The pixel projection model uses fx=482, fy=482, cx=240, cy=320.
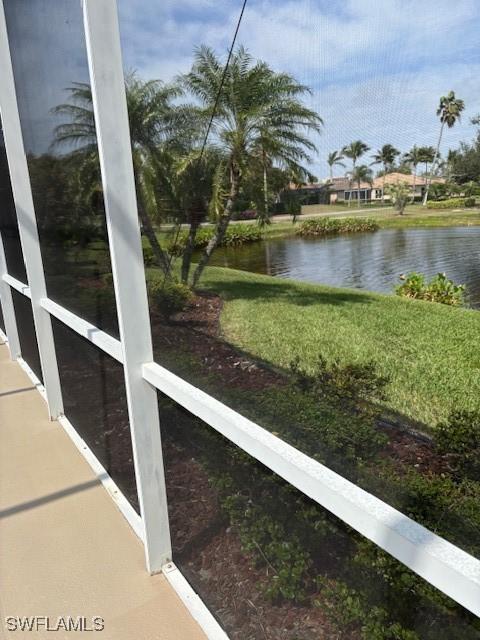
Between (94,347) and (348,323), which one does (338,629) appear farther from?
(94,347)

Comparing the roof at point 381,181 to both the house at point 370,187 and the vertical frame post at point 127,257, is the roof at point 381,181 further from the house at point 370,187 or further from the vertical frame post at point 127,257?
the vertical frame post at point 127,257

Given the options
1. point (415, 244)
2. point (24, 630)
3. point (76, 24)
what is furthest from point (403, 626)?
point (76, 24)

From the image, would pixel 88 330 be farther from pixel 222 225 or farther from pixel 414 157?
pixel 414 157

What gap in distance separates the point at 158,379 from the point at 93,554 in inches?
34.1

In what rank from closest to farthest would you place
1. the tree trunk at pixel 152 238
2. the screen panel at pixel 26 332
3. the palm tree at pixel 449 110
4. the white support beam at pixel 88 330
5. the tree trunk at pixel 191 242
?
1. the palm tree at pixel 449 110
2. the tree trunk at pixel 191 242
3. the tree trunk at pixel 152 238
4. the white support beam at pixel 88 330
5. the screen panel at pixel 26 332

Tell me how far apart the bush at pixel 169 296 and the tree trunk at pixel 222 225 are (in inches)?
3.2

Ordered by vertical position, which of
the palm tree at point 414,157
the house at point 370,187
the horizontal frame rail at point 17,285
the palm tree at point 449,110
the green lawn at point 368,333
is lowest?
the horizontal frame rail at point 17,285

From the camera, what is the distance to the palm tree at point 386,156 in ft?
2.22

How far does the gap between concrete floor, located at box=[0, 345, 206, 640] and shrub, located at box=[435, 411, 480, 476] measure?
43.1 inches

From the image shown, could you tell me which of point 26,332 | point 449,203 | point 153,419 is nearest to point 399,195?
point 449,203

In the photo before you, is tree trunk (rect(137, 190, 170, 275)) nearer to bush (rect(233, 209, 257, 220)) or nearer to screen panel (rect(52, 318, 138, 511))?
bush (rect(233, 209, 257, 220))

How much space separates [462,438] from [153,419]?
102cm

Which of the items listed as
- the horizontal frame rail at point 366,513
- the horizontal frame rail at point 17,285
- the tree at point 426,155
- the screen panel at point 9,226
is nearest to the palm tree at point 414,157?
the tree at point 426,155

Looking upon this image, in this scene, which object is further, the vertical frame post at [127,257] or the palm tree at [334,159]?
the vertical frame post at [127,257]
